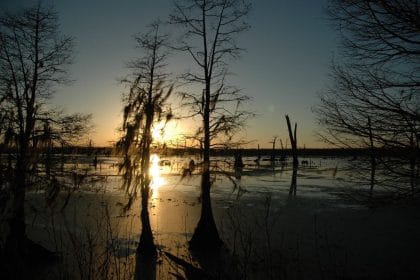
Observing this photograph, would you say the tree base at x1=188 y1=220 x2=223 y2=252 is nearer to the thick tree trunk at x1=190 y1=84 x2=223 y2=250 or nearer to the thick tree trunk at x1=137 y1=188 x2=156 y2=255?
the thick tree trunk at x1=190 y1=84 x2=223 y2=250

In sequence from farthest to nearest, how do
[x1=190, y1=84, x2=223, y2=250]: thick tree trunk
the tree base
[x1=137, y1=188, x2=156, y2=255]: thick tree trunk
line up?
[x1=190, y1=84, x2=223, y2=250]: thick tree trunk < the tree base < [x1=137, y1=188, x2=156, y2=255]: thick tree trunk

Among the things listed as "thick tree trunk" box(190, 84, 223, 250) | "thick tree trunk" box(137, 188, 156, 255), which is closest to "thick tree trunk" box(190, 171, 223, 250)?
"thick tree trunk" box(190, 84, 223, 250)

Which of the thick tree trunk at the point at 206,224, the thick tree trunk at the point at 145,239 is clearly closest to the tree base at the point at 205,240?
the thick tree trunk at the point at 206,224

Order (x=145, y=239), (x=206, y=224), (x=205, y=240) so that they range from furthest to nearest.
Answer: (x=206, y=224)
(x=205, y=240)
(x=145, y=239)

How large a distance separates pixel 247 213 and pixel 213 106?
6704mm

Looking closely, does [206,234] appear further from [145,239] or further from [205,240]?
[145,239]

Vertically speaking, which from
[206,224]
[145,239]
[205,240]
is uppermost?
[206,224]

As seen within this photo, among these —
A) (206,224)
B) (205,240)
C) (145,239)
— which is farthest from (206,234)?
(145,239)

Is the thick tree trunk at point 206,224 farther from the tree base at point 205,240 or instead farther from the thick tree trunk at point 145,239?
the thick tree trunk at point 145,239

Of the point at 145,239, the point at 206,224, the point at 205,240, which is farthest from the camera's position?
the point at 206,224

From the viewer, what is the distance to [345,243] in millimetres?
11922

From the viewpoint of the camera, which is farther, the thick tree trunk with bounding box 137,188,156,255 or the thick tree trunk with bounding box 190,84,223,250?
the thick tree trunk with bounding box 190,84,223,250

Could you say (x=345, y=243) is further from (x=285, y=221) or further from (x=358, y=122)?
(x=358, y=122)

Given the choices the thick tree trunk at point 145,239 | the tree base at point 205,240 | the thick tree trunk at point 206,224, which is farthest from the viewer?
the thick tree trunk at point 206,224
